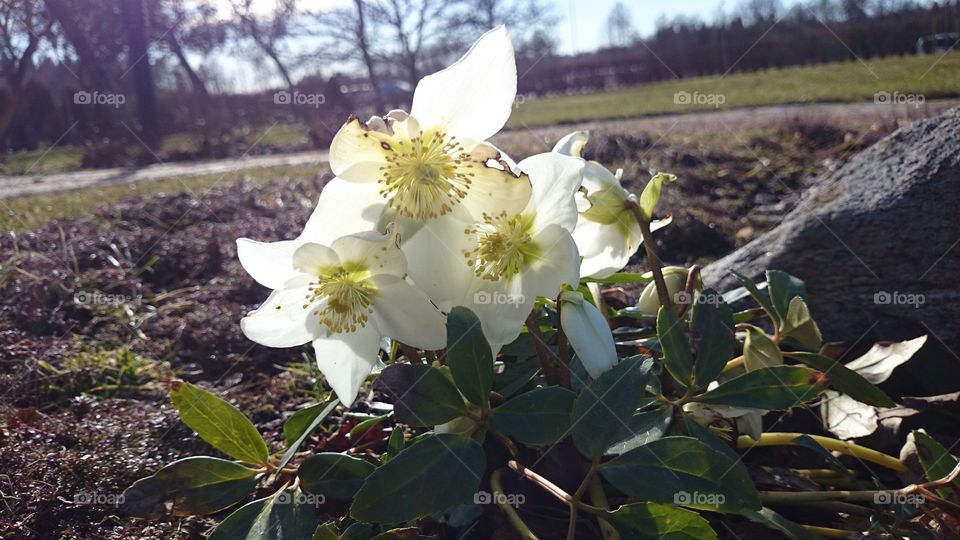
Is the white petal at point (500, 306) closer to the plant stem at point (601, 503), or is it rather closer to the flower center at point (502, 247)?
the flower center at point (502, 247)

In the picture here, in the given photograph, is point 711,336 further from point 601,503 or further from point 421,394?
point 421,394

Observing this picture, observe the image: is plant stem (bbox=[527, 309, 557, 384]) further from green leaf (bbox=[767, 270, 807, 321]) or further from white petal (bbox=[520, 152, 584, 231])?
green leaf (bbox=[767, 270, 807, 321])

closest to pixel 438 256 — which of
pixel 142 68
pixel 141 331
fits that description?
pixel 141 331

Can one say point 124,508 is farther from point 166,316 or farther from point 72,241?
point 72,241

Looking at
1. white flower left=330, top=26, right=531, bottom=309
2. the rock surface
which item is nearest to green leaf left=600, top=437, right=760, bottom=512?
white flower left=330, top=26, right=531, bottom=309

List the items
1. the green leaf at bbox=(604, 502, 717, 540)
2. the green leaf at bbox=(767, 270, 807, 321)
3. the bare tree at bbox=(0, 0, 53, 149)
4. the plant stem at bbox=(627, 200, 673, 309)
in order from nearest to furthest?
the green leaf at bbox=(604, 502, 717, 540)
the plant stem at bbox=(627, 200, 673, 309)
the green leaf at bbox=(767, 270, 807, 321)
the bare tree at bbox=(0, 0, 53, 149)

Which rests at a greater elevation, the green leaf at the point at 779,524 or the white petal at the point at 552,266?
the white petal at the point at 552,266

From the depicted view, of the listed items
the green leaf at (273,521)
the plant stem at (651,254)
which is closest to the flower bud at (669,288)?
the plant stem at (651,254)
